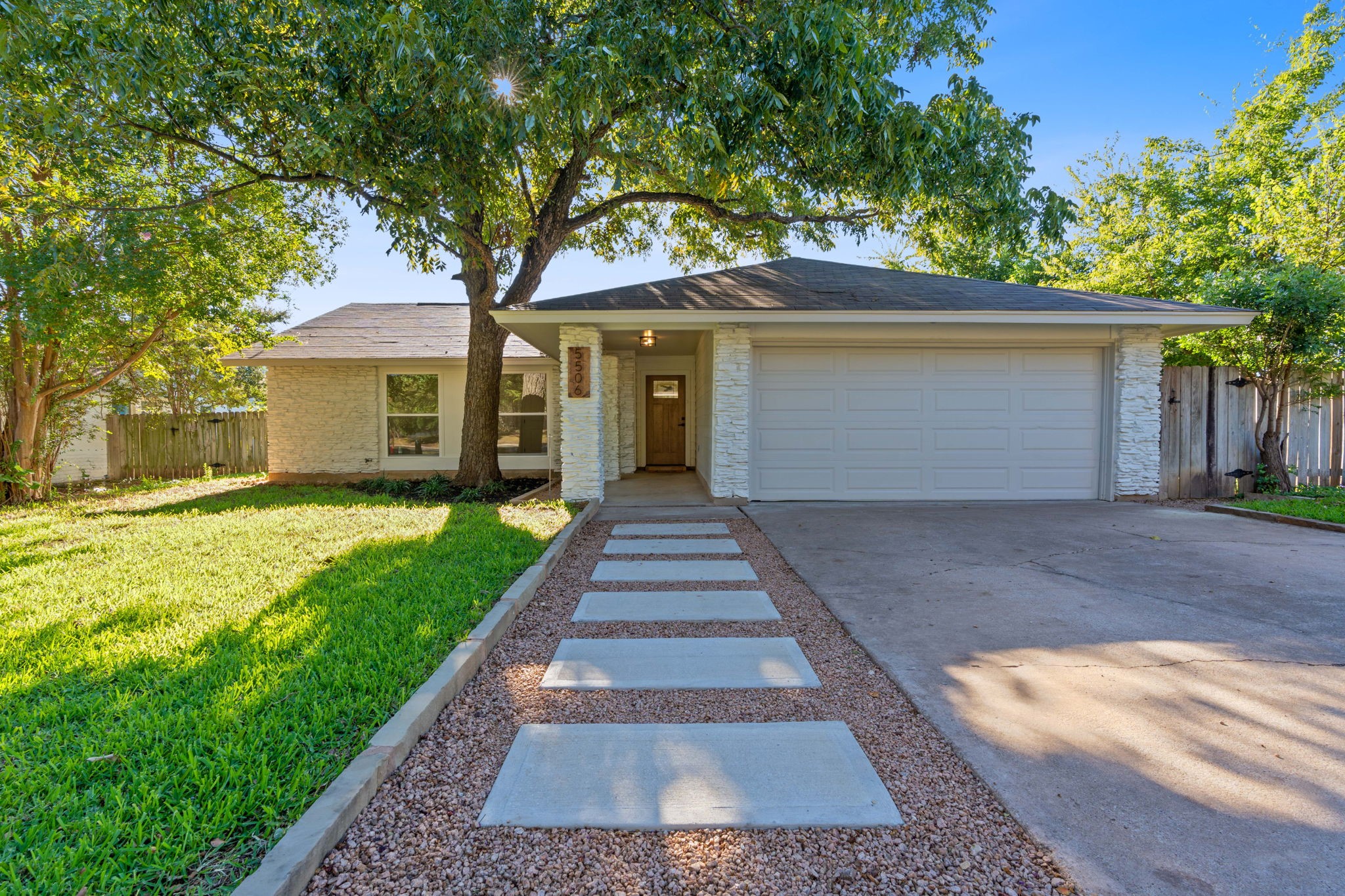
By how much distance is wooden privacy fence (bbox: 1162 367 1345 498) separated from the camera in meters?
8.91

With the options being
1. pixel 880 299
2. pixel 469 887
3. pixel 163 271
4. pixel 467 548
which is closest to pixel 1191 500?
pixel 880 299

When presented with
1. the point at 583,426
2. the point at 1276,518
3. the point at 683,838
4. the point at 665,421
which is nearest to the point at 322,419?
the point at 665,421

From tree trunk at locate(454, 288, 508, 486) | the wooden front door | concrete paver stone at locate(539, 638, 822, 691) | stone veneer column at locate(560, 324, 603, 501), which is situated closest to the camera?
concrete paver stone at locate(539, 638, 822, 691)

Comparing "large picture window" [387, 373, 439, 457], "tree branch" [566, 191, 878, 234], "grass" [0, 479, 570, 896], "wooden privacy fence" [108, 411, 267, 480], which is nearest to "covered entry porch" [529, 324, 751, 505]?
"tree branch" [566, 191, 878, 234]

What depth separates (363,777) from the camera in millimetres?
2100

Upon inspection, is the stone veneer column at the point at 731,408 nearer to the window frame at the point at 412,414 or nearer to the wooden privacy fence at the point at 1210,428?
the wooden privacy fence at the point at 1210,428

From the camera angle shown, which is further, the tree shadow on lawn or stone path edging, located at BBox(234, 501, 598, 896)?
the tree shadow on lawn

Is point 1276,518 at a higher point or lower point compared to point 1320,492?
lower

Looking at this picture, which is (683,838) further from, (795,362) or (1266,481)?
(1266,481)

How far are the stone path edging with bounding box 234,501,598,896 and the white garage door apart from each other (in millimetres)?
5517

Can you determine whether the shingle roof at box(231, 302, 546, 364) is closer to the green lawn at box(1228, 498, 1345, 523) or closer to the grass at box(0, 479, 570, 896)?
the grass at box(0, 479, 570, 896)

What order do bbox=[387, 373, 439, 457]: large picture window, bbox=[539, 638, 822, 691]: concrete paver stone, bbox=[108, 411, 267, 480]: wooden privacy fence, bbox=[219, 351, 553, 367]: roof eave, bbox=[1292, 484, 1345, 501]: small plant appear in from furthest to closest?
1. bbox=[108, 411, 267, 480]: wooden privacy fence
2. bbox=[387, 373, 439, 457]: large picture window
3. bbox=[219, 351, 553, 367]: roof eave
4. bbox=[1292, 484, 1345, 501]: small plant
5. bbox=[539, 638, 822, 691]: concrete paver stone

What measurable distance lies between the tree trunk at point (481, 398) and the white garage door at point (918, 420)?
4.35 metres

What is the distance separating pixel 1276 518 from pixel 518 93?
9751 mm
